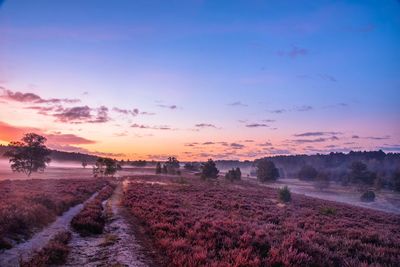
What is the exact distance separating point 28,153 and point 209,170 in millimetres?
43328

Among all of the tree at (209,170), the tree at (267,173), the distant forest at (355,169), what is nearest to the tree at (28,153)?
the tree at (209,170)

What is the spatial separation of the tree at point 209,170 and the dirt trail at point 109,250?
6453 cm

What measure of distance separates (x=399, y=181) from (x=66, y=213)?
289 ft

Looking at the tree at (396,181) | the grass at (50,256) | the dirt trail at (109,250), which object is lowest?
the tree at (396,181)

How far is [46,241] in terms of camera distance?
44.9 ft

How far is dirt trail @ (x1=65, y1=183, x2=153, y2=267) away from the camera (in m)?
11.0

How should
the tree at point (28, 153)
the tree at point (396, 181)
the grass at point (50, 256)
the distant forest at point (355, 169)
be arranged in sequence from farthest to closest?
the distant forest at point (355, 169)
the tree at point (396, 181)
the tree at point (28, 153)
the grass at point (50, 256)

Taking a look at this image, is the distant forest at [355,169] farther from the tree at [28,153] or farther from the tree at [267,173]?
the tree at [28,153]

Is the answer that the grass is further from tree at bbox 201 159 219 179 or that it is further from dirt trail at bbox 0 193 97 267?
tree at bbox 201 159 219 179

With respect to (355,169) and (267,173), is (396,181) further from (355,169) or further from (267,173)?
(267,173)

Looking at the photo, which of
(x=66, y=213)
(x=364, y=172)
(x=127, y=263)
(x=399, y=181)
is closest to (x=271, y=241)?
(x=127, y=263)

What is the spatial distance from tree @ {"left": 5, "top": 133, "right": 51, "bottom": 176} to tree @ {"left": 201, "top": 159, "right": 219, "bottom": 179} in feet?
128

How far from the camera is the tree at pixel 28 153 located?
7344cm

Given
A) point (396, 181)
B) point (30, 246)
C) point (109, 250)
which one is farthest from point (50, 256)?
point (396, 181)
